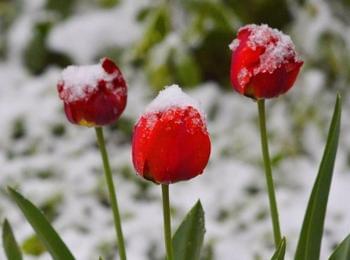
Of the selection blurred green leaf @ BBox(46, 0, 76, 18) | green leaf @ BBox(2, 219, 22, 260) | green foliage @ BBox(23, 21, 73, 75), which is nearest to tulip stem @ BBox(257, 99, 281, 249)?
green leaf @ BBox(2, 219, 22, 260)

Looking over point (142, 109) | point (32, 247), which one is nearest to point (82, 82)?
point (32, 247)

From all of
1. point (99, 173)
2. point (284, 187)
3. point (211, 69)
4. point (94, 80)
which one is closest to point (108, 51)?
point (211, 69)

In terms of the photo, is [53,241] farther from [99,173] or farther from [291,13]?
[291,13]

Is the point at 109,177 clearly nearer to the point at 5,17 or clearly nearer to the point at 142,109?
the point at 142,109

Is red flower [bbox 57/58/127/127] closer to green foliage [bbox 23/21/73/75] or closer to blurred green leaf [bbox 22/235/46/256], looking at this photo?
blurred green leaf [bbox 22/235/46/256]

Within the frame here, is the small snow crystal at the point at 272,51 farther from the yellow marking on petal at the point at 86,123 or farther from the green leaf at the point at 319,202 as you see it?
the yellow marking on petal at the point at 86,123

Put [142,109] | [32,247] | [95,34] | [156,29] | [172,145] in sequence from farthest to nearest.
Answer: [95,34]
[142,109]
[156,29]
[32,247]
[172,145]
